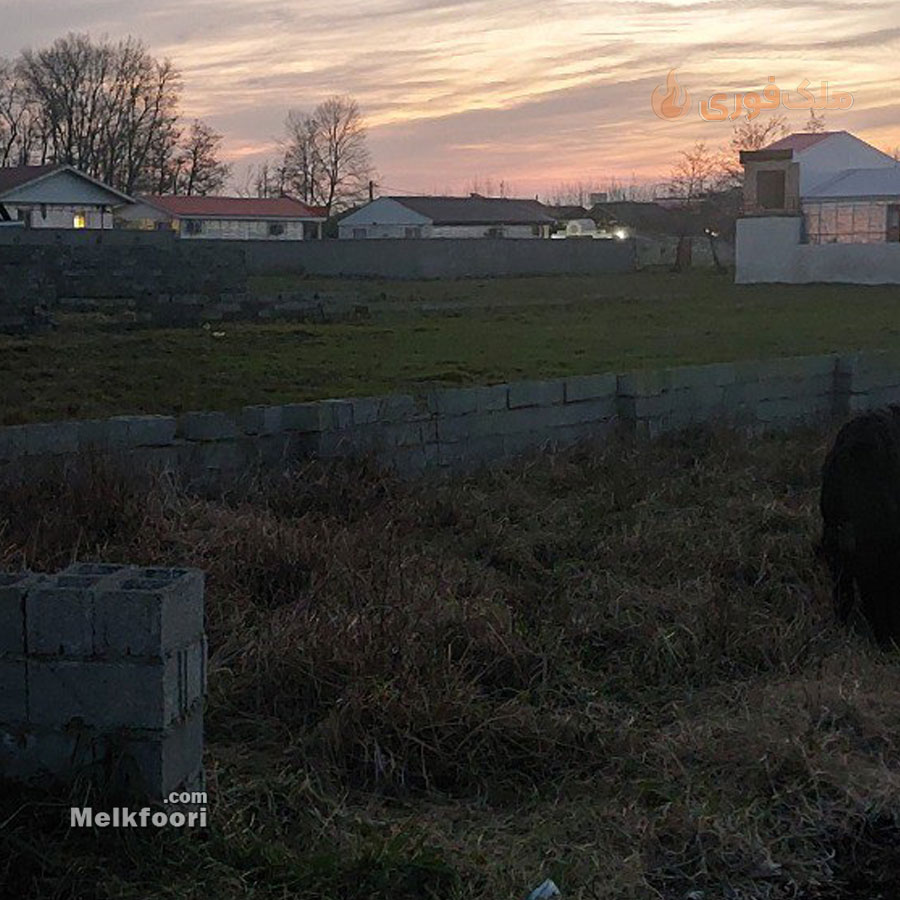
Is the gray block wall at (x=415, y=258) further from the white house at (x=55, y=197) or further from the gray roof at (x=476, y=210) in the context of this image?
the gray roof at (x=476, y=210)

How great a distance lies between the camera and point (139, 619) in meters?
3.84

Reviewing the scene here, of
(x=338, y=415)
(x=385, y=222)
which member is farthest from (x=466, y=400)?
(x=385, y=222)

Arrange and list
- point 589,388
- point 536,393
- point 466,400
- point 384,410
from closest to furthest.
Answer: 1. point 384,410
2. point 466,400
3. point 536,393
4. point 589,388

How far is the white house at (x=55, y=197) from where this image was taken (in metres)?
56.2

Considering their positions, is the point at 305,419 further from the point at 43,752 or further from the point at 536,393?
the point at 43,752

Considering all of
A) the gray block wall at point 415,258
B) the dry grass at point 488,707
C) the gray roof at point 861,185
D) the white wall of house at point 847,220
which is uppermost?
the gray roof at point 861,185

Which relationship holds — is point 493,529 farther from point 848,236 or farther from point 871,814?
point 848,236

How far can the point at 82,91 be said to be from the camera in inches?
3137

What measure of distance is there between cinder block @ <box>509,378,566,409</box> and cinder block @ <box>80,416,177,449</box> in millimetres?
2820

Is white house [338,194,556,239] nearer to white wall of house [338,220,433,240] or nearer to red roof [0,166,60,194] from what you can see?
white wall of house [338,220,433,240]

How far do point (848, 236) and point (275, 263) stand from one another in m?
17.2

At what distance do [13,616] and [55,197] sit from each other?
184 ft

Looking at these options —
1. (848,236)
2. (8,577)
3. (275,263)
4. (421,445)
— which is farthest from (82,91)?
(8,577)

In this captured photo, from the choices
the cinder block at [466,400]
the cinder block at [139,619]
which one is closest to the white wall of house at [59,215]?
the cinder block at [466,400]
